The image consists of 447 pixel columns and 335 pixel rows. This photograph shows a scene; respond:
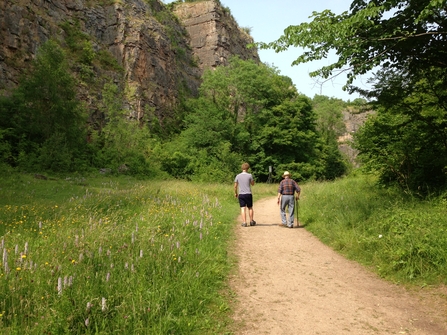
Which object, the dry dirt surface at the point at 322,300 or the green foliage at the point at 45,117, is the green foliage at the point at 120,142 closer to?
the green foliage at the point at 45,117

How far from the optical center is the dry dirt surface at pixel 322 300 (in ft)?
11.7

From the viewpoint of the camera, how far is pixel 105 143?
28453 mm

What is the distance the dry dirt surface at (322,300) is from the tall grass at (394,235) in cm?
32

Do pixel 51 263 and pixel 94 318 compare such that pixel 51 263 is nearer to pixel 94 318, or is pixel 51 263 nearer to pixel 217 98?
pixel 94 318

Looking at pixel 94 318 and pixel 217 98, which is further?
pixel 217 98

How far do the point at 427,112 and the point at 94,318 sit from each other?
9089mm

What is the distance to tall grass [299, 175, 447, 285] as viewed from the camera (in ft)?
16.3

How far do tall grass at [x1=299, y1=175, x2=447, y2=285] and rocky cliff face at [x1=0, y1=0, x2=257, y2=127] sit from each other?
26627mm

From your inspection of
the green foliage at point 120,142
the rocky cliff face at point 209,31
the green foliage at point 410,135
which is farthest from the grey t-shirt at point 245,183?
the rocky cliff face at point 209,31

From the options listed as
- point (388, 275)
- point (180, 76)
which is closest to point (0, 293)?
point (388, 275)

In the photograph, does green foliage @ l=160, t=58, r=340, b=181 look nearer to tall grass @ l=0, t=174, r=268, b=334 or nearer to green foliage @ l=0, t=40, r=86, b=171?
green foliage @ l=0, t=40, r=86, b=171

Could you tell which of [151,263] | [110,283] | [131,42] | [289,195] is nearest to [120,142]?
[131,42]

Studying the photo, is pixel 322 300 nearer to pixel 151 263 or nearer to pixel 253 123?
pixel 151 263

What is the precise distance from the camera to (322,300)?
Result: 14.0 feet
